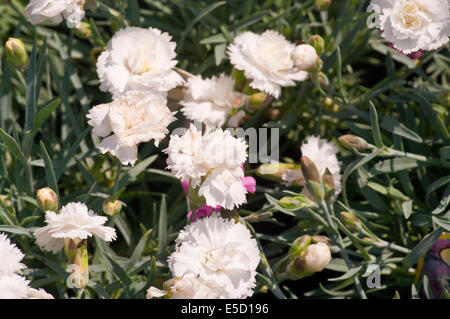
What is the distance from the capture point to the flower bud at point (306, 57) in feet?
3.32

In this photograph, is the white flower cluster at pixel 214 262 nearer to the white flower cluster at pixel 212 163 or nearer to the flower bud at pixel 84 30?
the white flower cluster at pixel 212 163

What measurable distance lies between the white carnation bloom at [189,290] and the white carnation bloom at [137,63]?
1.28 feet

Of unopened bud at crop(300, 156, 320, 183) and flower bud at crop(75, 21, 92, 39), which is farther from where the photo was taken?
flower bud at crop(75, 21, 92, 39)

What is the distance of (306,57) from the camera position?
1013mm

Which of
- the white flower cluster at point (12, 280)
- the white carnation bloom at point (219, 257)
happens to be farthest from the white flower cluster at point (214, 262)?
the white flower cluster at point (12, 280)

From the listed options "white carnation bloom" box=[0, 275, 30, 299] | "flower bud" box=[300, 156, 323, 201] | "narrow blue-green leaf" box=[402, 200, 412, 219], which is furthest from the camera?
"narrow blue-green leaf" box=[402, 200, 412, 219]

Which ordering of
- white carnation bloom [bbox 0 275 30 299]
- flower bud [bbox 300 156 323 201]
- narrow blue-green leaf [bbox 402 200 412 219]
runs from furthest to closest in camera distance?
1. narrow blue-green leaf [bbox 402 200 412 219]
2. flower bud [bbox 300 156 323 201]
3. white carnation bloom [bbox 0 275 30 299]

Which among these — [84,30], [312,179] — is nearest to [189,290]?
[312,179]

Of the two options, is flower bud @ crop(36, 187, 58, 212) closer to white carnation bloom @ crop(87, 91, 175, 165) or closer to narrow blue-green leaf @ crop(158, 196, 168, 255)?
white carnation bloom @ crop(87, 91, 175, 165)

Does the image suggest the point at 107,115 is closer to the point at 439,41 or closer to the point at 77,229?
the point at 77,229

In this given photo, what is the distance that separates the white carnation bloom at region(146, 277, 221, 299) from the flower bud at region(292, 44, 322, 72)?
47 cm

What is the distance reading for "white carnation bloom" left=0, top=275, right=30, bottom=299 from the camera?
85 centimetres

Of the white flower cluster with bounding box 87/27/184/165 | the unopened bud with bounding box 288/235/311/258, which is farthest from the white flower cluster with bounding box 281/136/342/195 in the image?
the white flower cluster with bounding box 87/27/184/165

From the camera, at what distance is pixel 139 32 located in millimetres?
1078
